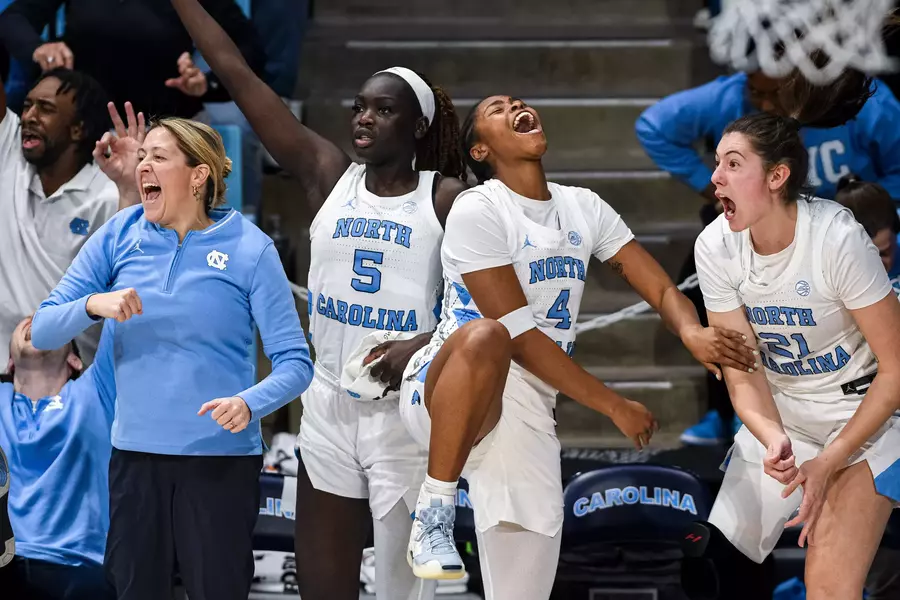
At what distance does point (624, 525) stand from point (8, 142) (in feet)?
7.83

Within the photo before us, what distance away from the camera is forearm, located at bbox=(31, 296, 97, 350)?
128 inches

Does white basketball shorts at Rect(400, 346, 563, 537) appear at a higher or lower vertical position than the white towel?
lower

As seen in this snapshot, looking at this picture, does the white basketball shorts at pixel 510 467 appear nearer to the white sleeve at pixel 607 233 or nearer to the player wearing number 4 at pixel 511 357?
the player wearing number 4 at pixel 511 357

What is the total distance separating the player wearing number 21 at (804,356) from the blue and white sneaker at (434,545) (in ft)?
2.70

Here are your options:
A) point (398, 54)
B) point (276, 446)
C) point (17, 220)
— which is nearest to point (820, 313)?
point (276, 446)

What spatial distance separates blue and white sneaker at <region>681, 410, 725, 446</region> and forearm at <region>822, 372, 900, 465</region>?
1.62 m

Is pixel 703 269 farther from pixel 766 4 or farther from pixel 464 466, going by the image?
pixel 766 4

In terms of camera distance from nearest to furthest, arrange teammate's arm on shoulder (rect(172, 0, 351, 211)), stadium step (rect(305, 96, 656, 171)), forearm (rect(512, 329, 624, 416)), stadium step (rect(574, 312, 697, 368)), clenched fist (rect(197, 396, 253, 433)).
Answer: clenched fist (rect(197, 396, 253, 433)) → forearm (rect(512, 329, 624, 416)) → teammate's arm on shoulder (rect(172, 0, 351, 211)) → stadium step (rect(574, 312, 697, 368)) → stadium step (rect(305, 96, 656, 171))

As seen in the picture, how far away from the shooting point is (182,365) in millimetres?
3322

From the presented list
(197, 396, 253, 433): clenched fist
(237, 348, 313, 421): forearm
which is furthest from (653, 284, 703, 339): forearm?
(197, 396, 253, 433): clenched fist

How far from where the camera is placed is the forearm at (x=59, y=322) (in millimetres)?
3246

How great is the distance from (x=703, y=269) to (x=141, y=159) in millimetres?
1500

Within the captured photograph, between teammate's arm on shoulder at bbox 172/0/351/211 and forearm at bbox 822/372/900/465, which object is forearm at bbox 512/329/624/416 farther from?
teammate's arm on shoulder at bbox 172/0/351/211

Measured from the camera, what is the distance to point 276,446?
4.87m
